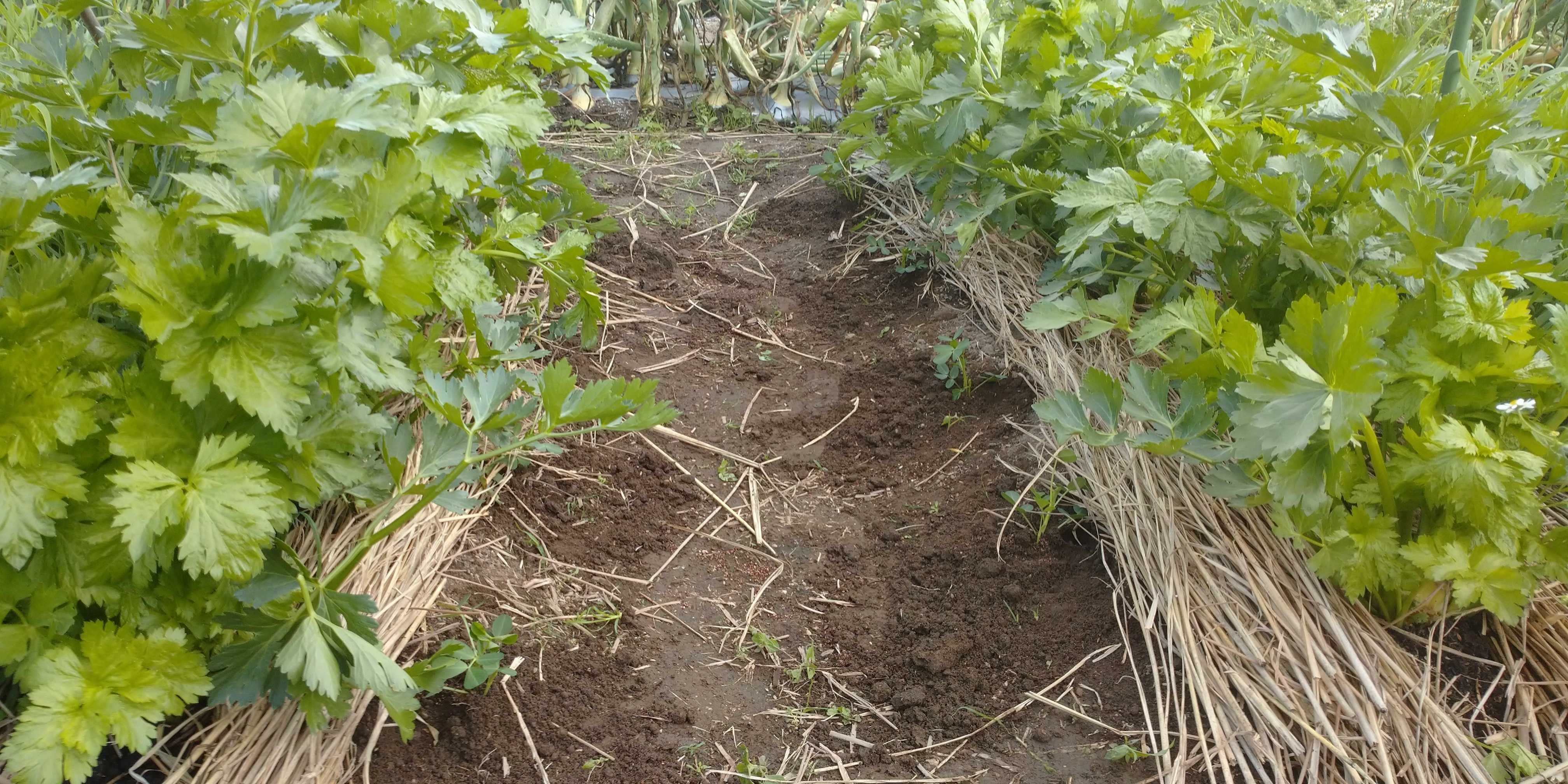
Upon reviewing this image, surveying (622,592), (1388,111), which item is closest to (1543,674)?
(1388,111)

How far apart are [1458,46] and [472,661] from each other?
203 cm

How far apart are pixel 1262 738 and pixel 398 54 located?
5.98 feet

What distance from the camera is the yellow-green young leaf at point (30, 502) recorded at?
1141 mm

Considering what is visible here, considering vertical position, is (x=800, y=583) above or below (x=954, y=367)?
below

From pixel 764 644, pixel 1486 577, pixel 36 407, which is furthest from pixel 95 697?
pixel 1486 577

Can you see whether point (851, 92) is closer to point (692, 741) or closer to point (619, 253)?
point (619, 253)

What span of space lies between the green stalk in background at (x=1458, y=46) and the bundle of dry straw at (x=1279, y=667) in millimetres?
808

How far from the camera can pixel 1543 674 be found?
1.55 meters

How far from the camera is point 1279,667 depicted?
157cm

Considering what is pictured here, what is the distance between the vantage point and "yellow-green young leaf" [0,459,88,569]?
1.14 metres

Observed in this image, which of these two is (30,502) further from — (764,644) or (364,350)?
(764,644)

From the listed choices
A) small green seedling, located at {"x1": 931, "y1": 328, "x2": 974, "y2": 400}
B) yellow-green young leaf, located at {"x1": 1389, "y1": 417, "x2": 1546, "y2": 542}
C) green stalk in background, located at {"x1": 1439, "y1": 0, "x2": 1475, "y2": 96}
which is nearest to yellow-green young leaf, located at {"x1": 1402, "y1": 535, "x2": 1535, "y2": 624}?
yellow-green young leaf, located at {"x1": 1389, "y1": 417, "x2": 1546, "y2": 542}

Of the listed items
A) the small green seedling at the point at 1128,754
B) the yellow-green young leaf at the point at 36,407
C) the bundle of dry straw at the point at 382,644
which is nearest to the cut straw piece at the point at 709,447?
the bundle of dry straw at the point at 382,644

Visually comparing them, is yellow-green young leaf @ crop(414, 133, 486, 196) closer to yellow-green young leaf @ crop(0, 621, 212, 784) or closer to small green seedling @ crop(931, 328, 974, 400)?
yellow-green young leaf @ crop(0, 621, 212, 784)
